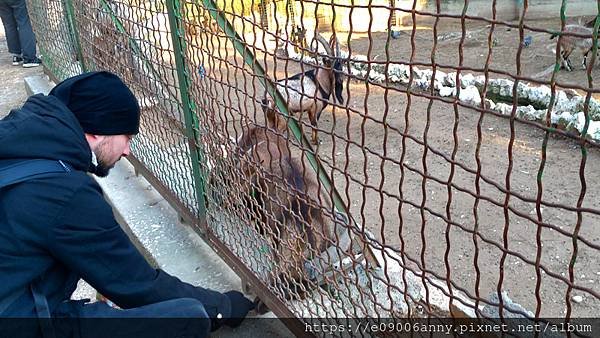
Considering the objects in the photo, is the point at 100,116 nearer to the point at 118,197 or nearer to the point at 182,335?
the point at 182,335

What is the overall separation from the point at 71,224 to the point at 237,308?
1163mm

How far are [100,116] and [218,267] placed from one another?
1.41 meters

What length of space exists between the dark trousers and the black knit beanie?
1.99ft

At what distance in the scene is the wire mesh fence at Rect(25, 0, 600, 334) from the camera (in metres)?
1.42

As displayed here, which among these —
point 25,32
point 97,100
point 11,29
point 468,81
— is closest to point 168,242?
point 97,100

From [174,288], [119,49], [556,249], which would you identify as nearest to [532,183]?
[556,249]

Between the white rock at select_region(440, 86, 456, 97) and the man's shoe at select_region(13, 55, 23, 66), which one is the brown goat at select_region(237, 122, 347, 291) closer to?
the white rock at select_region(440, 86, 456, 97)

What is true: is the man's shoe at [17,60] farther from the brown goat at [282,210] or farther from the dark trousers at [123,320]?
the dark trousers at [123,320]

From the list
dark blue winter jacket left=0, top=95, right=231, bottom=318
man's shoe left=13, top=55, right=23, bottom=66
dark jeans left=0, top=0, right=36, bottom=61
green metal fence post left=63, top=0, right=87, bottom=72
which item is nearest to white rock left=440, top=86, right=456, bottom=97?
green metal fence post left=63, top=0, right=87, bottom=72

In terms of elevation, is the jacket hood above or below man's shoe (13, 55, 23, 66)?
above

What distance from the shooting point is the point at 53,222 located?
5.62ft

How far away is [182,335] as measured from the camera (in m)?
2.11

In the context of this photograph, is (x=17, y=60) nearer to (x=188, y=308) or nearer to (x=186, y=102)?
(x=186, y=102)

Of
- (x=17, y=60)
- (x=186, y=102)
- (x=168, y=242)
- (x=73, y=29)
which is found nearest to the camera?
(x=186, y=102)
